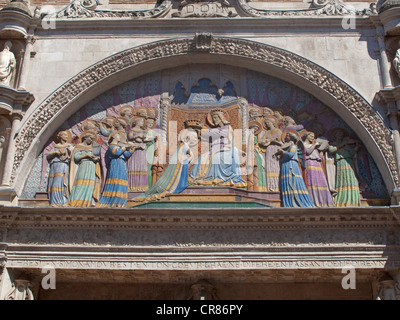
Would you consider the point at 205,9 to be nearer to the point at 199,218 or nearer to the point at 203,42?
the point at 203,42

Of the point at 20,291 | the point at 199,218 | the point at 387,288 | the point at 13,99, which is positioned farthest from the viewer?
the point at 13,99

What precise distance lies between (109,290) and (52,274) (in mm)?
1029

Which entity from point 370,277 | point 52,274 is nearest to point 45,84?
point 52,274

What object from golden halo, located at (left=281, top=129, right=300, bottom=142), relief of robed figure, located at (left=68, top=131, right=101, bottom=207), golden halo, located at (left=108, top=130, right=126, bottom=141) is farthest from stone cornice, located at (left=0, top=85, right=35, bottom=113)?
golden halo, located at (left=281, top=129, right=300, bottom=142)

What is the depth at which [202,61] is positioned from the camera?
437 inches

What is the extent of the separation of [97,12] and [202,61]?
6.94 ft

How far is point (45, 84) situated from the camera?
1058 cm

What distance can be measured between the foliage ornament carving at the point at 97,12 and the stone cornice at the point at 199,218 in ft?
12.4

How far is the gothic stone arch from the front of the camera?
9.98 metres

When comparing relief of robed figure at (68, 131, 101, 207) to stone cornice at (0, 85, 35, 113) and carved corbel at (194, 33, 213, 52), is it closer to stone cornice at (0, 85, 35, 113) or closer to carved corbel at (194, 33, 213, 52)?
stone cornice at (0, 85, 35, 113)

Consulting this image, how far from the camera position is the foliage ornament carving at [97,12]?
36.5 feet

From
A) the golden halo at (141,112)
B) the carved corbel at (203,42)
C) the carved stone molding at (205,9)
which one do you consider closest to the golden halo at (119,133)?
the golden halo at (141,112)

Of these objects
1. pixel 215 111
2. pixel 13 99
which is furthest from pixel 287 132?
pixel 13 99

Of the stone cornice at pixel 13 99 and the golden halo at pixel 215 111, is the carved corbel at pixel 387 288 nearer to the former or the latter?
the golden halo at pixel 215 111
